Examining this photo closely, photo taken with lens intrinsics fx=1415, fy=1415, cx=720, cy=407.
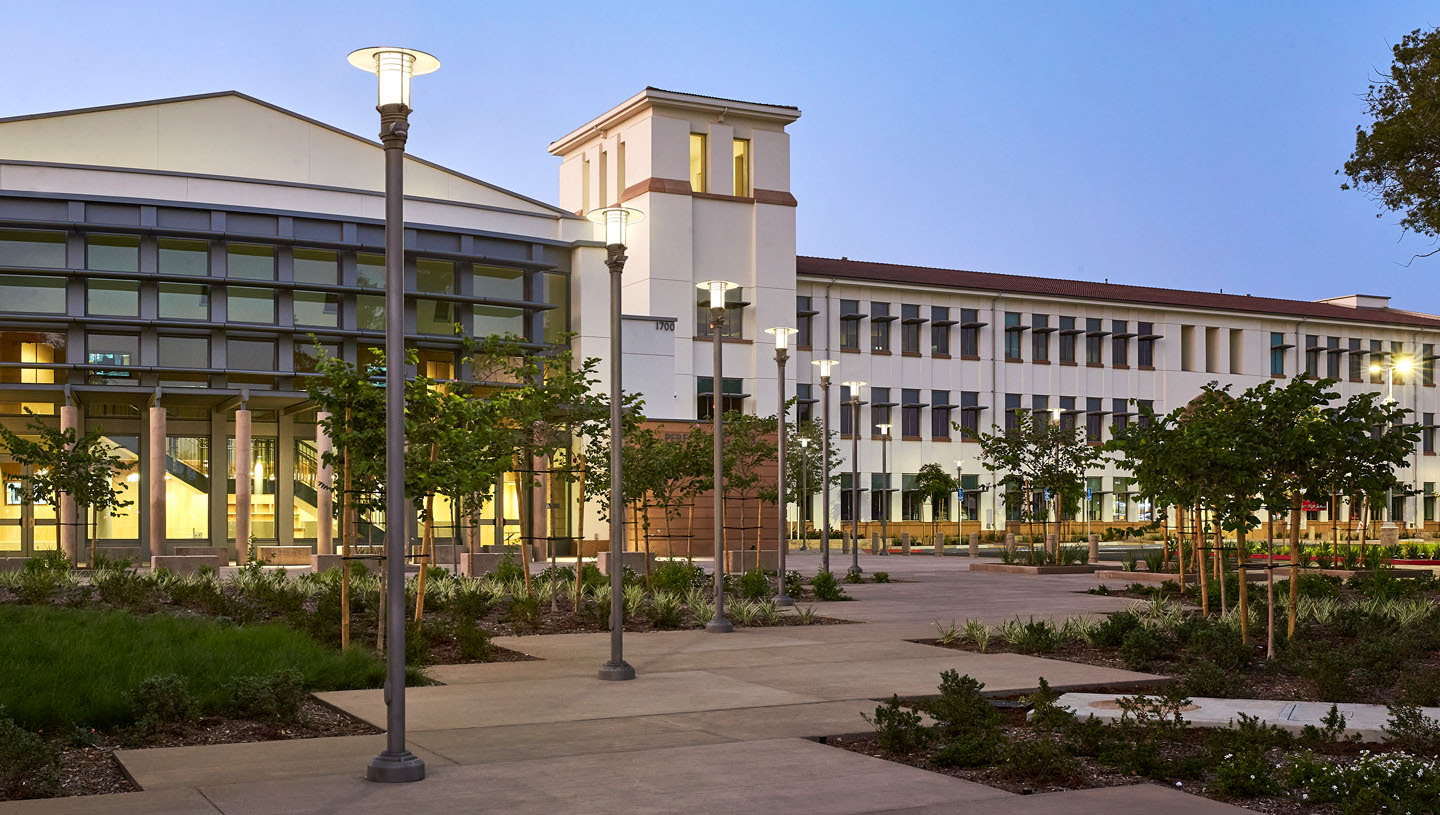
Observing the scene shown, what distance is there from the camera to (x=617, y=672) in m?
14.8

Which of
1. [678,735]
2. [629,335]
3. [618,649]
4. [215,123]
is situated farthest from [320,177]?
[678,735]

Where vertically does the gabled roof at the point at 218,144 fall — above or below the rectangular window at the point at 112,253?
above

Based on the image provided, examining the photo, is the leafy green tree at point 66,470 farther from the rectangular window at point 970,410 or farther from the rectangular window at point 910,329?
the rectangular window at point 970,410

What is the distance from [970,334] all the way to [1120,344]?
11.1m

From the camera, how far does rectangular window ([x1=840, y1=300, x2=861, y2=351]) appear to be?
253 feet

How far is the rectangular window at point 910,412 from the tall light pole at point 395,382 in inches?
2782

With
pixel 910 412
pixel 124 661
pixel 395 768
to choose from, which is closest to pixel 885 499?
pixel 910 412

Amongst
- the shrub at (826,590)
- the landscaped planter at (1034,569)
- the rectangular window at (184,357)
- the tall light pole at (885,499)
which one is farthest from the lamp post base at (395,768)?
the tall light pole at (885,499)

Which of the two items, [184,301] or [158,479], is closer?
[158,479]

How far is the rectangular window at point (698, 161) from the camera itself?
62188 mm

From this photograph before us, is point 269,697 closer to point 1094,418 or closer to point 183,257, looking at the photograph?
point 183,257

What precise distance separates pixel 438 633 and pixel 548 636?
2.20 meters

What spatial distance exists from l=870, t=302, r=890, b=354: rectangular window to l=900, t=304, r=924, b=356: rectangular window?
A: 0.91 m

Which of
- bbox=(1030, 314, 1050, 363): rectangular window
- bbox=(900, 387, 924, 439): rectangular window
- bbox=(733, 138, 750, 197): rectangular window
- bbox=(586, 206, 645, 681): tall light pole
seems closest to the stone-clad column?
bbox=(733, 138, 750, 197): rectangular window
